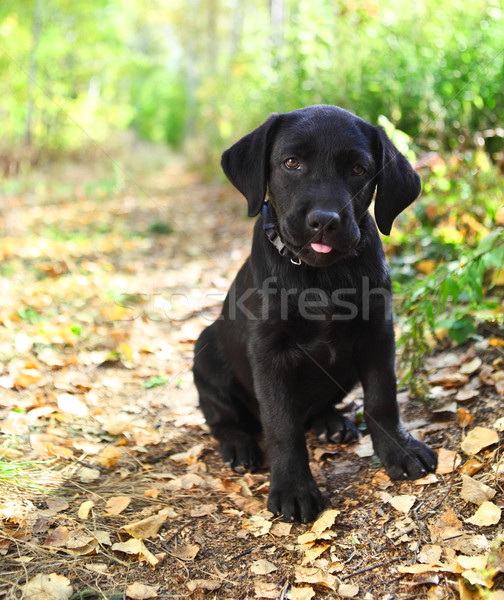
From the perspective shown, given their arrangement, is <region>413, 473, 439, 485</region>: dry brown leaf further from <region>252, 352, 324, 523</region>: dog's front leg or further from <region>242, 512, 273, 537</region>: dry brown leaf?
<region>242, 512, 273, 537</region>: dry brown leaf

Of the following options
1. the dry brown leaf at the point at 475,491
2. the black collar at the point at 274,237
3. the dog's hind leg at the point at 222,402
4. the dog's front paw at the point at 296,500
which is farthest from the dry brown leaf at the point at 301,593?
the black collar at the point at 274,237

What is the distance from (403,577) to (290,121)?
1972mm

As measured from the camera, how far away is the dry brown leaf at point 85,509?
8.08 ft

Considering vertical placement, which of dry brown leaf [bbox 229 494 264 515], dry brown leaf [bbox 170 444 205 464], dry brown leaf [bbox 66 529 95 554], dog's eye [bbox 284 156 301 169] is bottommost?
dry brown leaf [bbox 170 444 205 464]

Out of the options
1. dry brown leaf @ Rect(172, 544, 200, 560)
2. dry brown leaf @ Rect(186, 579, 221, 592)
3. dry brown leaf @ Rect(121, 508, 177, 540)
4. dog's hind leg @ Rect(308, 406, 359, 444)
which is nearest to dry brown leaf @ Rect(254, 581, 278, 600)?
dry brown leaf @ Rect(186, 579, 221, 592)

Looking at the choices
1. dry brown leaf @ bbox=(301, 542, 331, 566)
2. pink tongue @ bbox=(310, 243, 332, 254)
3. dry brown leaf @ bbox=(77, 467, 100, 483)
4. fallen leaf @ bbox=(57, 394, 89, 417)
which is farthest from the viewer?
fallen leaf @ bbox=(57, 394, 89, 417)

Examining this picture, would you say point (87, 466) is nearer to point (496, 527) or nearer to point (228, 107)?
point (496, 527)

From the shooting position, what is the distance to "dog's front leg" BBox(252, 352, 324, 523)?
2539mm

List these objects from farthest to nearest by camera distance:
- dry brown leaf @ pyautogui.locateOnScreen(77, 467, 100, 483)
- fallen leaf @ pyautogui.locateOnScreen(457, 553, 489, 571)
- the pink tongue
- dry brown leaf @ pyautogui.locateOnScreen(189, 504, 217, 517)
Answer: dry brown leaf @ pyautogui.locateOnScreen(77, 467, 100, 483) → dry brown leaf @ pyautogui.locateOnScreen(189, 504, 217, 517) → the pink tongue → fallen leaf @ pyautogui.locateOnScreen(457, 553, 489, 571)

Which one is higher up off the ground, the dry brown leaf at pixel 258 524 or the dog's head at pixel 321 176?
the dog's head at pixel 321 176

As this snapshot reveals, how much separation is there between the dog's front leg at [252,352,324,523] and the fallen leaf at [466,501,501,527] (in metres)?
0.64

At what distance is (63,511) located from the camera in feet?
8.21

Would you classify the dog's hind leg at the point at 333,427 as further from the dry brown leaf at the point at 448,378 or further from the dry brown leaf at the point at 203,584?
the dry brown leaf at the point at 203,584

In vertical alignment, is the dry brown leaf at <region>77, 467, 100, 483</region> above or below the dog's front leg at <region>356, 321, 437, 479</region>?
below
